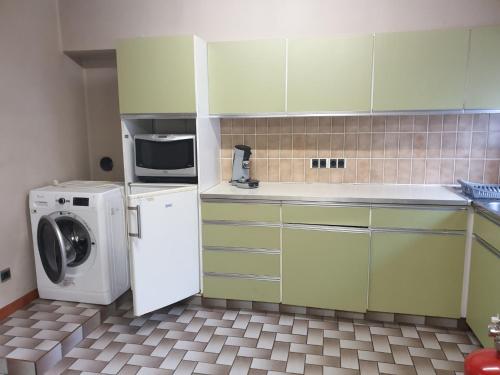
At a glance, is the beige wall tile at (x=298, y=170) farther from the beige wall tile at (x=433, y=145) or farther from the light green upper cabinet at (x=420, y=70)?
the beige wall tile at (x=433, y=145)

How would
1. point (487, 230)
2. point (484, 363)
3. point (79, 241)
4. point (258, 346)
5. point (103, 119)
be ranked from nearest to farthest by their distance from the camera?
1. point (484, 363)
2. point (487, 230)
3. point (258, 346)
4. point (79, 241)
5. point (103, 119)

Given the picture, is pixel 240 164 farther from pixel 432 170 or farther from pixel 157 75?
pixel 432 170

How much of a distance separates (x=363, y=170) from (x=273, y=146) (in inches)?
29.1

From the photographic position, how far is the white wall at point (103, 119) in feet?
11.1

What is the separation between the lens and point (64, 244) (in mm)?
2654

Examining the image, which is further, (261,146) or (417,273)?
(261,146)

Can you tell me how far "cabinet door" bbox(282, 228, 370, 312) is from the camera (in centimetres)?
258

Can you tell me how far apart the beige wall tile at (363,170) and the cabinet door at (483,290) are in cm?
91

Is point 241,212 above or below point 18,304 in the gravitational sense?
above

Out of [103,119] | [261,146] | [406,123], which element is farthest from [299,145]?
[103,119]

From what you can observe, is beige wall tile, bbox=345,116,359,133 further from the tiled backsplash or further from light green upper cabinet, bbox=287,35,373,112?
light green upper cabinet, bbox=287,35,373,112

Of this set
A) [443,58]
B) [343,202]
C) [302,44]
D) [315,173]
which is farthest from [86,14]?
[443,58]

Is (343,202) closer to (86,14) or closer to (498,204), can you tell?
(498,204)

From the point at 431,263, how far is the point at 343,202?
679 millimetres
